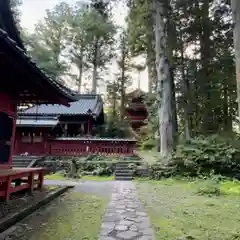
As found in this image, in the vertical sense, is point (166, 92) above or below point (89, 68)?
below

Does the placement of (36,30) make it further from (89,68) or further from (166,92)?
(166,92)

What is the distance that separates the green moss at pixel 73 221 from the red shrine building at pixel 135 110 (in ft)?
92.1

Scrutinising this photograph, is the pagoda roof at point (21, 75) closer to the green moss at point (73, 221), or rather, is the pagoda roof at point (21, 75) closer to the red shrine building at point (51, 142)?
the green moss at point (73, 221)

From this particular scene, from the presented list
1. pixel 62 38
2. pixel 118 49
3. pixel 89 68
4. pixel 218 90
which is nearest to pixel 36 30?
pixel 62 38

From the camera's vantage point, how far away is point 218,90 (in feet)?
57.9

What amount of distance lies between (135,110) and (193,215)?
30.0 metres

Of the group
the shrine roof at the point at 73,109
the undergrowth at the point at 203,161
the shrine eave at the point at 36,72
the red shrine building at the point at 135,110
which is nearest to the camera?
the shrine eave at the point at 36,72

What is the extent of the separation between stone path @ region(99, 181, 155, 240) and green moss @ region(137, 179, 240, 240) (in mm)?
173

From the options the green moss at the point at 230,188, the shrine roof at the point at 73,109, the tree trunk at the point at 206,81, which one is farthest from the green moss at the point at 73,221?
the shrine roof at the point at 73,109

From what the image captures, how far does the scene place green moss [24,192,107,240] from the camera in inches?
165

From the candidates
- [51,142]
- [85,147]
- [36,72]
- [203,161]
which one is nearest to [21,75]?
[36,72]

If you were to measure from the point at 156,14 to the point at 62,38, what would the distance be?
21.3m

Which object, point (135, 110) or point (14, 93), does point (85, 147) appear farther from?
point (135, 110)

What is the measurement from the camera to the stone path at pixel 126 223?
13.6 ft
